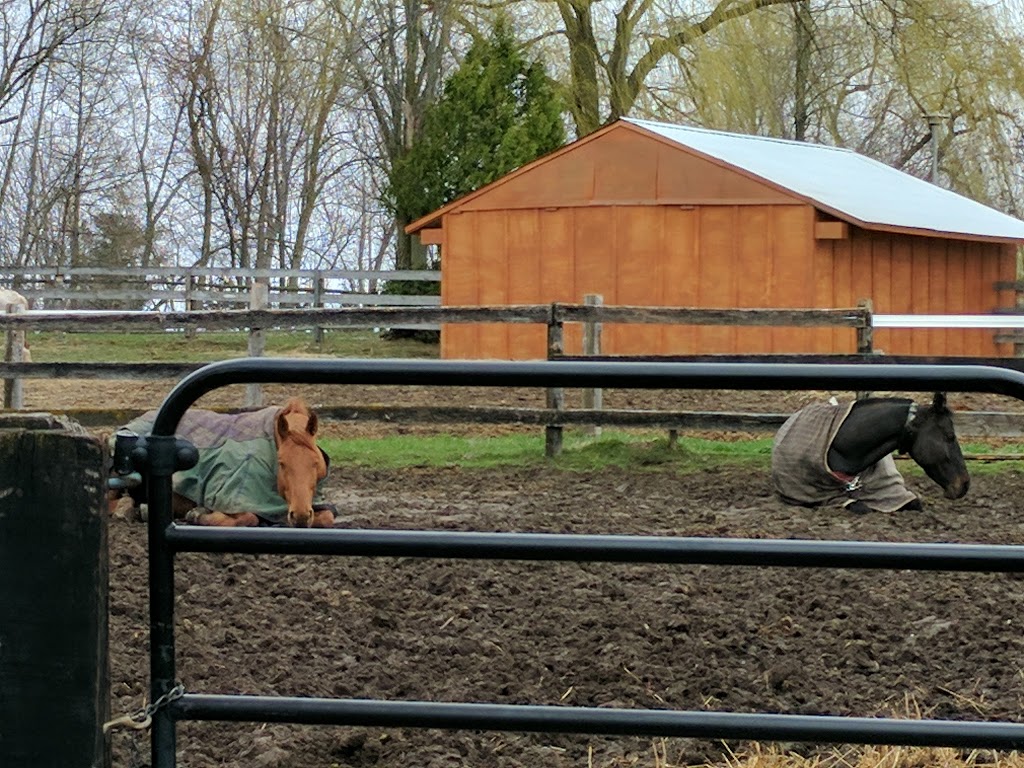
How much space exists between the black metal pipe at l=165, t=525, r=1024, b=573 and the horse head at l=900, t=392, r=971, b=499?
6808mm

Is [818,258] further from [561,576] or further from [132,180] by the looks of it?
[132,180]

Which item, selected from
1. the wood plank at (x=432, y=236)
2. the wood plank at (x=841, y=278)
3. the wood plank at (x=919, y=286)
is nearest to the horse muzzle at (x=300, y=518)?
the wood plank at (x=841, y=278)

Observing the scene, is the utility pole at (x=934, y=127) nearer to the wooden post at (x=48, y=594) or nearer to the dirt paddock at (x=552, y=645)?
the dirt paddock at (x=552, y=645)

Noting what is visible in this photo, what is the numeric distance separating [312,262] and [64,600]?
3634cm

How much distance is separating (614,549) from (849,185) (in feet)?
65.0

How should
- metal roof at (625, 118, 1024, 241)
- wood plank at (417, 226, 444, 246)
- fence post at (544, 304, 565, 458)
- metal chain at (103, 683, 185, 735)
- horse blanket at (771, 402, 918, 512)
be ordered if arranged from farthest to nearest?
wood plank at (417, 226, 444, 246), metal roof at (625, 118, 1024, 241), fence post at (544, 304, 565, 458), horse blanket at (771, 402, 918, 512), metal chain at (103, 683, 185, 735)

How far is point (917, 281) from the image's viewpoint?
2039 cm

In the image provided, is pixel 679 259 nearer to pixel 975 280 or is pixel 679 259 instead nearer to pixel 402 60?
pixel 975 280

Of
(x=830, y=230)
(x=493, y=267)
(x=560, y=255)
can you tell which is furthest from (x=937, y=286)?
(x=493, y=267)

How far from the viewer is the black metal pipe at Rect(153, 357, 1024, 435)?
2.10m

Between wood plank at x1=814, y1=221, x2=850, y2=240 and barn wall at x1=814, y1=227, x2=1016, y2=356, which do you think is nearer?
wood plank at x1=814, y1=221, x2=850, y2=240

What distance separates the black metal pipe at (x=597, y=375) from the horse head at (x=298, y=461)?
17.0 feet

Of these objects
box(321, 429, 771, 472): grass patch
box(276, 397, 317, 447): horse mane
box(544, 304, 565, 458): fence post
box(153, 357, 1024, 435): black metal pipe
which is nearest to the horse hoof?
box(321, 429, 771, 472): grass patch

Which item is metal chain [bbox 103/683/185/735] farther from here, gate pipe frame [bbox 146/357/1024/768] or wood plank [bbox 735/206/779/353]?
wood plank [bbox 735/206/779/353]
